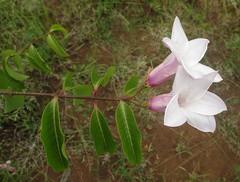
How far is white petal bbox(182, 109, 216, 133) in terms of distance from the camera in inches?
37.6

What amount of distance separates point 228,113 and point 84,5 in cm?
309

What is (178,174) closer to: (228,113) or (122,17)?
(228,113)

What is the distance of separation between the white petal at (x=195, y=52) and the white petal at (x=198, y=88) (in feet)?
0.53

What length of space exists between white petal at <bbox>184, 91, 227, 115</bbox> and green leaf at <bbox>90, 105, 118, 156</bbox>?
65 centimetres

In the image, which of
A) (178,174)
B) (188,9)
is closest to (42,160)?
(178,174)

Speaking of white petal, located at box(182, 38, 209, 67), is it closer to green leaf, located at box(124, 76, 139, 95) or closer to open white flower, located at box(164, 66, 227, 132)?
open white flower, located at box(164, 66, 227, 132)

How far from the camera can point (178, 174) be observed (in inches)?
93.4

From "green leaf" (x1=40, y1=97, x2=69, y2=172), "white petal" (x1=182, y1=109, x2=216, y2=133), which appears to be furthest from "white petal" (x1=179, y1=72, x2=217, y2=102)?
"green leaf" (x1=40, y1=97, x2=69, y2=172)

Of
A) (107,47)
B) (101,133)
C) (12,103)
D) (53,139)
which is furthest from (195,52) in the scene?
(107,47)

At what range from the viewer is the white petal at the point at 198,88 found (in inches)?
37.4

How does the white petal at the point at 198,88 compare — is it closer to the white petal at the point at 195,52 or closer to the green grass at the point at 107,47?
the white petal at the point at 195,52

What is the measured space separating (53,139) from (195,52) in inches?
46.4

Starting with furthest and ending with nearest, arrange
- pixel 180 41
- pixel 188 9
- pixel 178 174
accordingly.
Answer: pixel 188 9, pixel 178 174, pixel 180 41

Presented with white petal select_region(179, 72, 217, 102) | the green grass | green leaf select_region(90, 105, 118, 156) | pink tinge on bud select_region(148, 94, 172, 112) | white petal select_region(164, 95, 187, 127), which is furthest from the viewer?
the green grass
